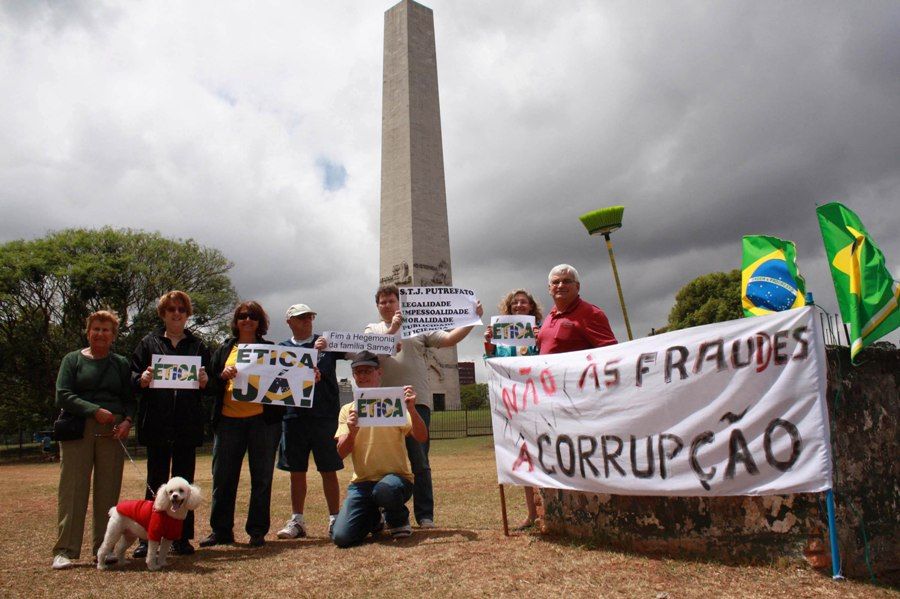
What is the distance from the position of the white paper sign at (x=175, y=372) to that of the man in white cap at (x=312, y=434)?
2.85 feet

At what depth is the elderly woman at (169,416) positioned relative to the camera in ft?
18.8

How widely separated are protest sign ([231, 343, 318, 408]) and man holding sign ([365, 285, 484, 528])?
2.58ft

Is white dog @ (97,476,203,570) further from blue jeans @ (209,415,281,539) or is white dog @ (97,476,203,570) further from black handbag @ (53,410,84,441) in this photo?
blue jeans @ (209,415,281,539)

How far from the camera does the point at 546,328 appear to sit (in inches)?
233

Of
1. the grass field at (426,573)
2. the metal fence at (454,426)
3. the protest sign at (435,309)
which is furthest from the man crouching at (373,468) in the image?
the metal fence at (454,426)

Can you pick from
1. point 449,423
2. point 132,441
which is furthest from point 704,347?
point 132,441

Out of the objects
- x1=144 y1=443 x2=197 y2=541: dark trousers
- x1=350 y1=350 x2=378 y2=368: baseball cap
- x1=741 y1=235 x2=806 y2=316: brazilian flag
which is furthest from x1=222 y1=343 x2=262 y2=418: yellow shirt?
x1=741 y1=235 x2=806 y2=316: brazilian flag

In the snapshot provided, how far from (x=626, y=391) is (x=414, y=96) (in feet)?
74.4

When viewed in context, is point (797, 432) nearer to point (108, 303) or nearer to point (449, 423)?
point (449, 423)

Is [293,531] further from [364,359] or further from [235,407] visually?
[364,359]

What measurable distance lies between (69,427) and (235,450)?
1314mm

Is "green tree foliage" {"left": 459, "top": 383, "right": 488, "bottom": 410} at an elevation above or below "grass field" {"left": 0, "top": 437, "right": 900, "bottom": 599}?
above

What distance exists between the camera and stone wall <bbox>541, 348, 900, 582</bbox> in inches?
158

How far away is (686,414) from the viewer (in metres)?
4.49
